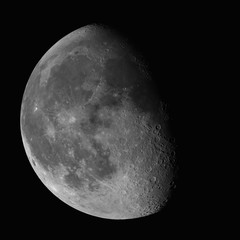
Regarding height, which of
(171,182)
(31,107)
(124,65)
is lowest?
(171,182)

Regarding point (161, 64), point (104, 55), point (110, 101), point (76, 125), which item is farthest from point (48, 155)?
point (161, 64)

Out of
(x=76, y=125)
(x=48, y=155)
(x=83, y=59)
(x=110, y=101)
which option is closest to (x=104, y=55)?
(x=83, y=59)

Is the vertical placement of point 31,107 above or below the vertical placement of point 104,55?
below

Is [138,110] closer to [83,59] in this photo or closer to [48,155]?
Result: [83,59]

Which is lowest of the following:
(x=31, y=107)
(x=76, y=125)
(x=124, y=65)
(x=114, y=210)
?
(x=114, y=210)

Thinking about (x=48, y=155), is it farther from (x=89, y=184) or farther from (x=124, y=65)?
(x=124, y=65)

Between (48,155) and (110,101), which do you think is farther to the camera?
(48,155)
